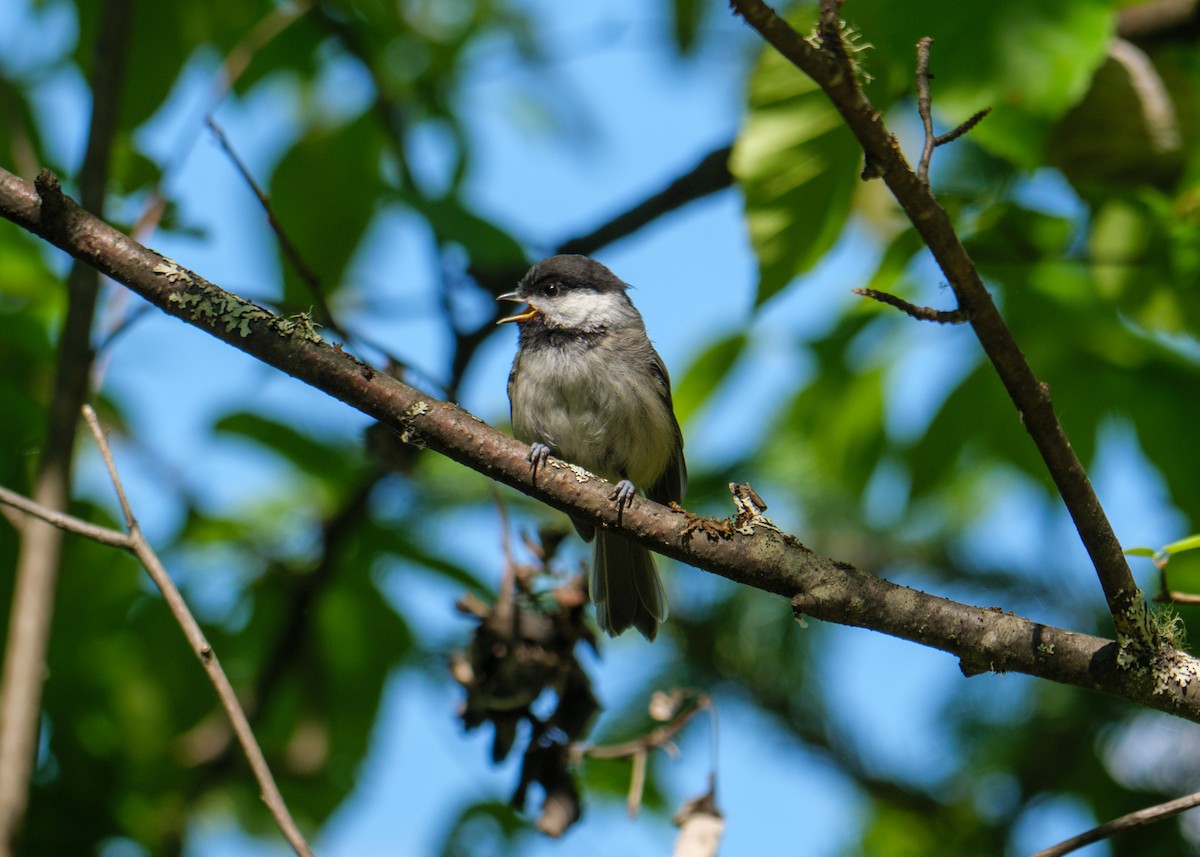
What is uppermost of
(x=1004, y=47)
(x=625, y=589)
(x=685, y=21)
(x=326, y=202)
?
(x=685, y=21)

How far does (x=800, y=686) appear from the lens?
455 cm

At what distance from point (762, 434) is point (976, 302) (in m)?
2.66

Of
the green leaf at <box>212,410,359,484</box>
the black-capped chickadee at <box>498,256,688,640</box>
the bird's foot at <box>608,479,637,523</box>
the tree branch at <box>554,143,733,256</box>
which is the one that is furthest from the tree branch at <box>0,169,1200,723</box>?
the tree branch at <box>554,143,733,256</box>

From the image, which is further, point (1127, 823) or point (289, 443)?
point (289, 443)

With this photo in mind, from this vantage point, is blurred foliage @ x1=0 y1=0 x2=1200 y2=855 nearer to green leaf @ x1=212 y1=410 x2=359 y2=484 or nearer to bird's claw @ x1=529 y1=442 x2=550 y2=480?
green leaf @ x1=212 y1=410 x2=359 y2=484

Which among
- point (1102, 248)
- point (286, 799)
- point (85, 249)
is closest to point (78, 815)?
point (286, 799)

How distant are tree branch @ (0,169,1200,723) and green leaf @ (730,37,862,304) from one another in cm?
87

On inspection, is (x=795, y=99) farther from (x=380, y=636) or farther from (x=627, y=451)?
(x=380, y=636)

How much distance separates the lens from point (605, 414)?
4141mm

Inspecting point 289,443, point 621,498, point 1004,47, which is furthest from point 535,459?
point 289,443

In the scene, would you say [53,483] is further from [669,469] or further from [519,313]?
[669,469]

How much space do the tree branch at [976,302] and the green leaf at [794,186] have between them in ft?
3.29

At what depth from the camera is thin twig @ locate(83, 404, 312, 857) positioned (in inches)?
84.6

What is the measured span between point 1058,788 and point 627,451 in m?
1.81
